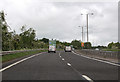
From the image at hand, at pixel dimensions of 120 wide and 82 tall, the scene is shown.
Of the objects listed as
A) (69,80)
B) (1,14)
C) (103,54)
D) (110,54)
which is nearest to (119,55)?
(110,54)

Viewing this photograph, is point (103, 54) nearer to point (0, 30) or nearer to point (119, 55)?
point (119, 55)

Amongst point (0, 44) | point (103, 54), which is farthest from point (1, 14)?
point (103, 54)

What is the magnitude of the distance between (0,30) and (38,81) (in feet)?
102

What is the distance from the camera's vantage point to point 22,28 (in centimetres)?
9575

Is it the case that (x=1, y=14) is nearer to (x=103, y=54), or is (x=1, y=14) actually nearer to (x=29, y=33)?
(x=103, y=54)

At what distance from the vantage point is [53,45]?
65.1 metres

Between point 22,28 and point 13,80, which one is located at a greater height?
point 22,28

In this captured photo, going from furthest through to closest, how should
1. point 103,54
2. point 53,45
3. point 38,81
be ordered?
point 53,45 → point 103,54 → point 38,81

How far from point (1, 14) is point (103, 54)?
22.7 meters

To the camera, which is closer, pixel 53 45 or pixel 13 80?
pixel 13 80

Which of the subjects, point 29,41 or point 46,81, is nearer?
point 46,81

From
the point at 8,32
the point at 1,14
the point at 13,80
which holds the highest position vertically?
the point at 1,14

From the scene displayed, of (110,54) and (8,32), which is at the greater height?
(8,32)

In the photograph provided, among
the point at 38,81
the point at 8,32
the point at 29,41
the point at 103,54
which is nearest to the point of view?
the point at 38,81
